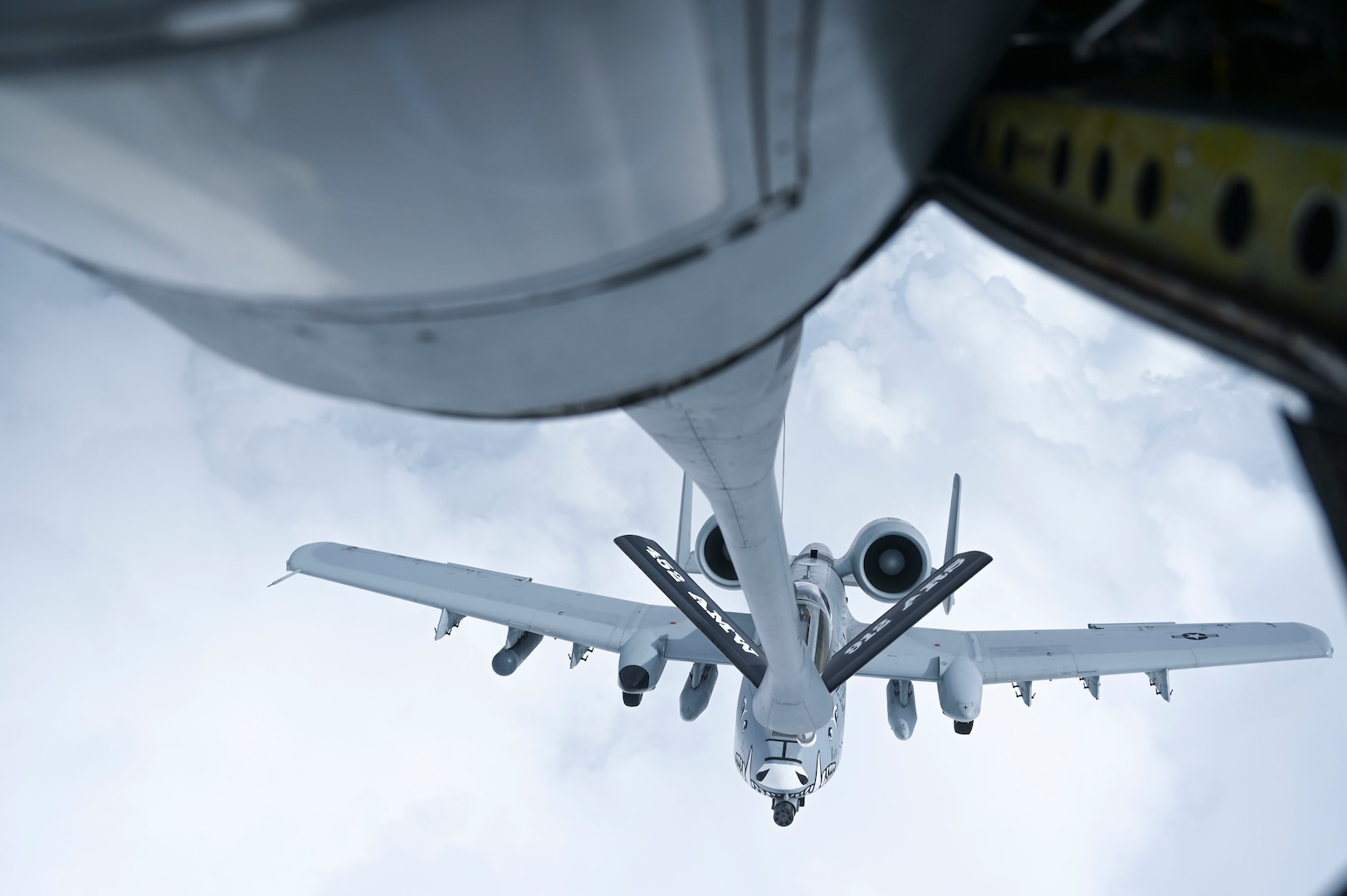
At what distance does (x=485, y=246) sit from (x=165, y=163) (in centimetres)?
50

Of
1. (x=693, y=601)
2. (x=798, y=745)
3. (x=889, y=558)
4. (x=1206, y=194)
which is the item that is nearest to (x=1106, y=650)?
(x=889, y=558)

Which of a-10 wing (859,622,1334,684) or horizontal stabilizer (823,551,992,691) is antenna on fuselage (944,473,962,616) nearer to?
a-10 wing (859,622,1334,684)

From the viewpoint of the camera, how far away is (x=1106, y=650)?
50.9 ft

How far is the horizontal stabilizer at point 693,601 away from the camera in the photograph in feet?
33.5

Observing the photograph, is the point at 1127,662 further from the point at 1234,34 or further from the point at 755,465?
the point at 1234,34

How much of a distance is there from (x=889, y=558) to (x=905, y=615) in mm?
5634

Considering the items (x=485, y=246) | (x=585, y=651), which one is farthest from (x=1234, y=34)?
(x=585, y=651)

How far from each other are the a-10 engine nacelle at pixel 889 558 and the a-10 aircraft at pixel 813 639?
0.02m

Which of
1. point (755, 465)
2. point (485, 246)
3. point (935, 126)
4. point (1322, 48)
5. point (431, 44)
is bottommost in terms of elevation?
point (755, 465)

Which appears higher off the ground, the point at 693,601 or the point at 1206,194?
the point at 1206,194

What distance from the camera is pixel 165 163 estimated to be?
116 cm

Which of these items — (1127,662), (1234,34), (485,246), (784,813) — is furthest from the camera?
Answer: (1127,662)

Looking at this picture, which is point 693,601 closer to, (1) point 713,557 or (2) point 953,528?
(1) point 713,557

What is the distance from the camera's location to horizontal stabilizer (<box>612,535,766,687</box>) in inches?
402
